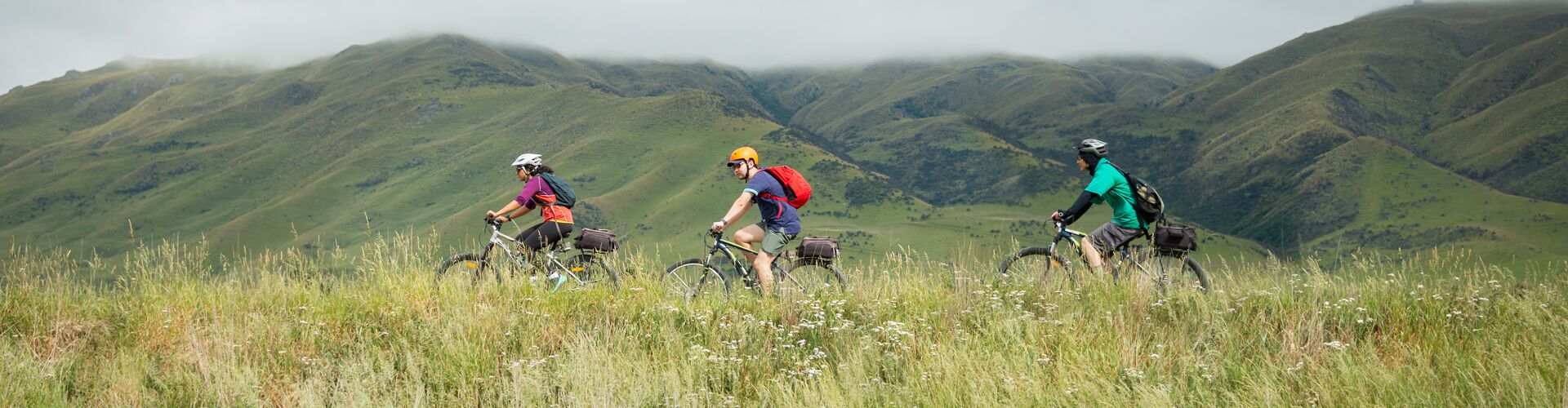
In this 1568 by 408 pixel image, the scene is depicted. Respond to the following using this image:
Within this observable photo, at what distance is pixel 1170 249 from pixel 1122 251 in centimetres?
39

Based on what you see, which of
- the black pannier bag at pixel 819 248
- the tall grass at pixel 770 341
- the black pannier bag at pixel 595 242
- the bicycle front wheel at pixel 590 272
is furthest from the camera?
the black pannier bag at pixel 595 242

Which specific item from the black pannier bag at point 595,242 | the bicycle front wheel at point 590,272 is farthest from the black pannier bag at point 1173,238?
the black pannier bag at point 595,242

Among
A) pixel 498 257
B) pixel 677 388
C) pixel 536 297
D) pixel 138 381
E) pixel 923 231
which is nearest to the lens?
pixel 677 388

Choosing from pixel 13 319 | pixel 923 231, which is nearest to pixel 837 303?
pixel 13 319

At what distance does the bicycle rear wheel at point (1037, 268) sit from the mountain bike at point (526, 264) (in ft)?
11.4

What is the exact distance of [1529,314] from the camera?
19.3 ft

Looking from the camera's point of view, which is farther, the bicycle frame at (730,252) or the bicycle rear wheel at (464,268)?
Answer: the bicycle frame at (730,252)

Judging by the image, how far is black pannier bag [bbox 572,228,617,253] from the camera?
27.9ft

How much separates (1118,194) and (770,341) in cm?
402

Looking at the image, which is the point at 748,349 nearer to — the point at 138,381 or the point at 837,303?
the point at 837,303

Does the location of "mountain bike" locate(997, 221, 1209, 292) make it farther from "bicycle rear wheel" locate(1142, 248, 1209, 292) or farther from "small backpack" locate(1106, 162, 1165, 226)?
"small backpack" locate(1106, 162, 1165, 226)

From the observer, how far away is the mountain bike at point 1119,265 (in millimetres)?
7703

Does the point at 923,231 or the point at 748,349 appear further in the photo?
the point at 923,231

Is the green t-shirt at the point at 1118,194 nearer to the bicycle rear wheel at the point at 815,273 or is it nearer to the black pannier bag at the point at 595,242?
the bicycle rear wheel at the point at 815,273
